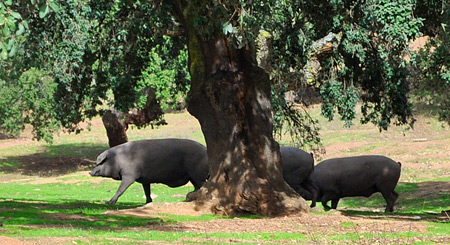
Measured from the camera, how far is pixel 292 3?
66.5ft

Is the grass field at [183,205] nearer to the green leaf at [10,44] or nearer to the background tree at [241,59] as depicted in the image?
the background tree at [241,59]

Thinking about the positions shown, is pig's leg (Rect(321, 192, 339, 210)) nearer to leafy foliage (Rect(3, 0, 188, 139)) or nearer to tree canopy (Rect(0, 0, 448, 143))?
tree canopy (Rect(0, 0, 448, 143))

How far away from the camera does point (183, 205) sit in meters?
17.9

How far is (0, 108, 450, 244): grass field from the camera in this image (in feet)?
44.3

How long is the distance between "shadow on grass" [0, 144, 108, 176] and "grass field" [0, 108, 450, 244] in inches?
2.3

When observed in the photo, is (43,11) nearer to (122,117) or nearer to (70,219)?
(70,219)

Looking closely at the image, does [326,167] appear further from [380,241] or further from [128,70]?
[380,241]

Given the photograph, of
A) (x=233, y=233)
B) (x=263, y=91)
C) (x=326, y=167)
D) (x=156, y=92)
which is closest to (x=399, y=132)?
(x=156, y=92)

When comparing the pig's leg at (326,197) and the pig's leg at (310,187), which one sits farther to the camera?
the pig's leg at (326,197)

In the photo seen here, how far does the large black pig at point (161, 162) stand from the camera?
74.7 feet

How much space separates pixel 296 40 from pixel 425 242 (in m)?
9.46

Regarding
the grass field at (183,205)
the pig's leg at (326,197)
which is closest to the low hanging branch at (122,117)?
the grass field at (183,205)

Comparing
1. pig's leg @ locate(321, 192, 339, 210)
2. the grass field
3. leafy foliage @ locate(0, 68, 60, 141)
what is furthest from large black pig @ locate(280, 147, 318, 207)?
leafy foliage @ locate(0, 68, 60, 141)

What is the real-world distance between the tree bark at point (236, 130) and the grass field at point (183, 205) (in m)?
0.75
